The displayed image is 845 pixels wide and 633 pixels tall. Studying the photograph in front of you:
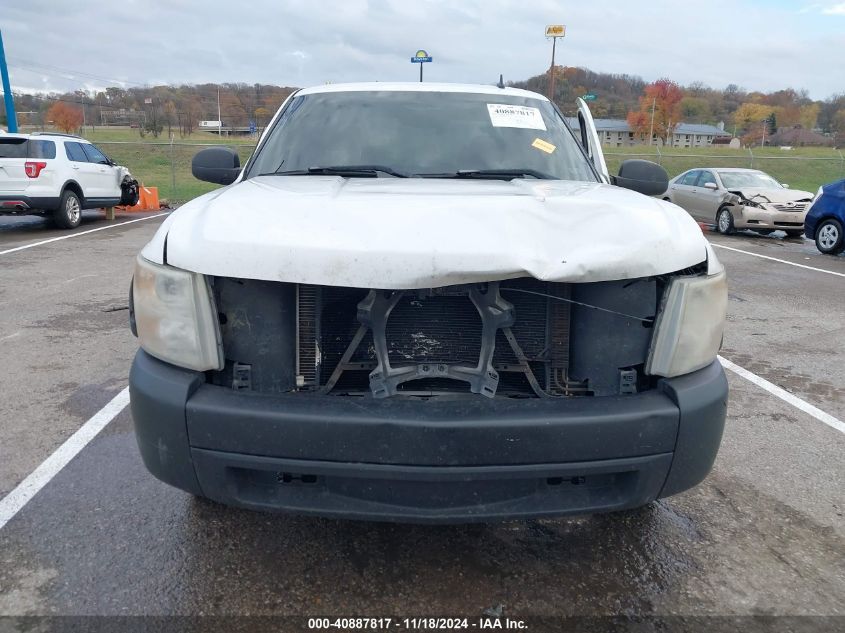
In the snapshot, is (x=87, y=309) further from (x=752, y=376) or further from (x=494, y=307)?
(x=752, y=376)

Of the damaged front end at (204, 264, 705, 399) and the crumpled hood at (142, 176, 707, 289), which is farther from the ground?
the crumpled hood at (142, 176, 707, 289)

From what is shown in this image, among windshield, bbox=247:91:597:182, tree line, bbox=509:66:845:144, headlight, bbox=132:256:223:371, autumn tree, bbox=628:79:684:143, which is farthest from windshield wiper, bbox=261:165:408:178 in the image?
autumn tree, bbox=628:79:684:143

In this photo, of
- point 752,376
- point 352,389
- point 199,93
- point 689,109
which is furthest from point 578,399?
point 689,109

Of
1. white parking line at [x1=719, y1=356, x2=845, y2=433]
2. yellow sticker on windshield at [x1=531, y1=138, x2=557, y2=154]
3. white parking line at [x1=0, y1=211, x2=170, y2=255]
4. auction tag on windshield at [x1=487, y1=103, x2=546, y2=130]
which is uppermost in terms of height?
auction tag on windshield at [x1=487, y1=103, x2=546, y2=130]

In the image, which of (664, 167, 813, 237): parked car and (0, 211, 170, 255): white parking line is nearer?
(0, 211, 170, 255): white parking line

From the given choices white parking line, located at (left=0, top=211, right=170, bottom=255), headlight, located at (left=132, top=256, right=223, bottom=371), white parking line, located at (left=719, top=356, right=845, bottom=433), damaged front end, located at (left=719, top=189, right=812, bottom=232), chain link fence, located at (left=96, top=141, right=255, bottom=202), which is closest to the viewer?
headlight, located at (left=132, top=256, right=223, bottom=371)

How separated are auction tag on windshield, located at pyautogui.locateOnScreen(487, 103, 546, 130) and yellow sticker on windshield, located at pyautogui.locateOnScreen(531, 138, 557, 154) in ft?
0.37

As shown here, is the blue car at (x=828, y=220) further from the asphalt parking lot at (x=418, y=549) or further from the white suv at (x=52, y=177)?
the white suv at (x=52, y=177)

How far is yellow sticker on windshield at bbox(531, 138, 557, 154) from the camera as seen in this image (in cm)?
346

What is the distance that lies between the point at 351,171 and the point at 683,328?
1.70m

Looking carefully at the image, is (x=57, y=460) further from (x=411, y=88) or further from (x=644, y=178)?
(x=644, y=178)

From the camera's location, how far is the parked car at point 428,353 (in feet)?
6.60

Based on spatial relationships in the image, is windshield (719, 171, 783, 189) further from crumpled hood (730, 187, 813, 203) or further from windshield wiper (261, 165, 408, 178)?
windshield wiper (261, 165, 408, 178)

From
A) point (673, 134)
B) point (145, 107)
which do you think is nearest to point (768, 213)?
point (145, 107)
